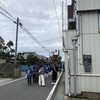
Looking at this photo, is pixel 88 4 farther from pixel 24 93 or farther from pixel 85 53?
pixel 24 93

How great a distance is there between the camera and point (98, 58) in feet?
25.9

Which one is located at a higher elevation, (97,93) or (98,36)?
(98,36)

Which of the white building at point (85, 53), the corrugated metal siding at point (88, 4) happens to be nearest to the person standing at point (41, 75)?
the white building at point (85, 53)

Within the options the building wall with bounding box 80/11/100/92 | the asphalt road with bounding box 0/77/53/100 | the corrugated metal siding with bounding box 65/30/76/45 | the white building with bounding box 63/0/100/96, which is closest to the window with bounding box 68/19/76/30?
the corrugated metal siding with bounding box 65/30/76/45

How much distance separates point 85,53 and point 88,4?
2524 millimetres

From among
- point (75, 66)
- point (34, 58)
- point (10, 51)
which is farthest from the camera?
point (34, 58)

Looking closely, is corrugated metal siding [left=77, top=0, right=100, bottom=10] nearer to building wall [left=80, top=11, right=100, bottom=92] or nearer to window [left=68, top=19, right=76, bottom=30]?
building wall [left=80, top=11, right=100, bottom=92]

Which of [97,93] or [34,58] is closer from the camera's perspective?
[97,93]

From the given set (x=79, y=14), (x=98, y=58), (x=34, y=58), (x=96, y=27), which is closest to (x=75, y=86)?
(x=98, y=58)

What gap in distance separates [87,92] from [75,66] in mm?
1415

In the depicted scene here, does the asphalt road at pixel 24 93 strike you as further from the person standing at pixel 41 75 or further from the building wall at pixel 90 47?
the building wall at pixel 90 47

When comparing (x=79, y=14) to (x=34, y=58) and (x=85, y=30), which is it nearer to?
(x=85, y=30)

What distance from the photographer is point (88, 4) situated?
809 centimetres

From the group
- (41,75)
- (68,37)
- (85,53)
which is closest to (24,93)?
(41,75)
